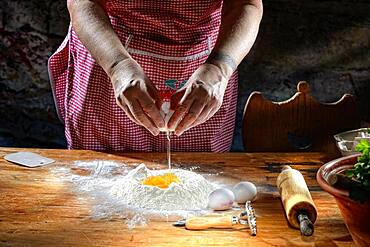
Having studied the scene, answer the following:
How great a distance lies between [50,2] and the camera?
140 inches

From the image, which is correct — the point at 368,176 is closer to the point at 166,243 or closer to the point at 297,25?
the point at 166,243

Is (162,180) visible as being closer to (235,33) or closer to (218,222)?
(218,222)

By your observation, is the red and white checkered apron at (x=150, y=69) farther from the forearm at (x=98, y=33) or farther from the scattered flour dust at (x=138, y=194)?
the scattered flour dust at (x=138, y=194)

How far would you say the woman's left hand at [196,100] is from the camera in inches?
76.1

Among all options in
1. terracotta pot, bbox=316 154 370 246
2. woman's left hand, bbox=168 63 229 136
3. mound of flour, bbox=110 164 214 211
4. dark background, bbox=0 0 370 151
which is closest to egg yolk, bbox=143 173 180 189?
mound of flour, bbox=110 164 214 211

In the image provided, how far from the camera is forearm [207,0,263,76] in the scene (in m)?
2.16

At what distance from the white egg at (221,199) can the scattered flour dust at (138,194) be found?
0.10ft

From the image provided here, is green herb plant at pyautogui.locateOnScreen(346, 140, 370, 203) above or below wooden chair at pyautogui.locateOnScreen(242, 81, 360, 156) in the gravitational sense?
below

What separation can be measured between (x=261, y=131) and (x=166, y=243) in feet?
3.42

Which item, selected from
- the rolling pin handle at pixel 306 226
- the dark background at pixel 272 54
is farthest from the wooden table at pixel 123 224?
the dark background at pixel 272 54

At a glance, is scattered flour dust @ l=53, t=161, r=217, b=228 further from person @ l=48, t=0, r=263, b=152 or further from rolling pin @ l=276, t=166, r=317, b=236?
person @ l=48, t=0, r=263, b=152

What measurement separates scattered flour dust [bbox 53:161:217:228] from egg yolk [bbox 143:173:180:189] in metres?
0.02

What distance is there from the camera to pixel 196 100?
193 centimetres

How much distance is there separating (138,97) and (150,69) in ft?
1.81
